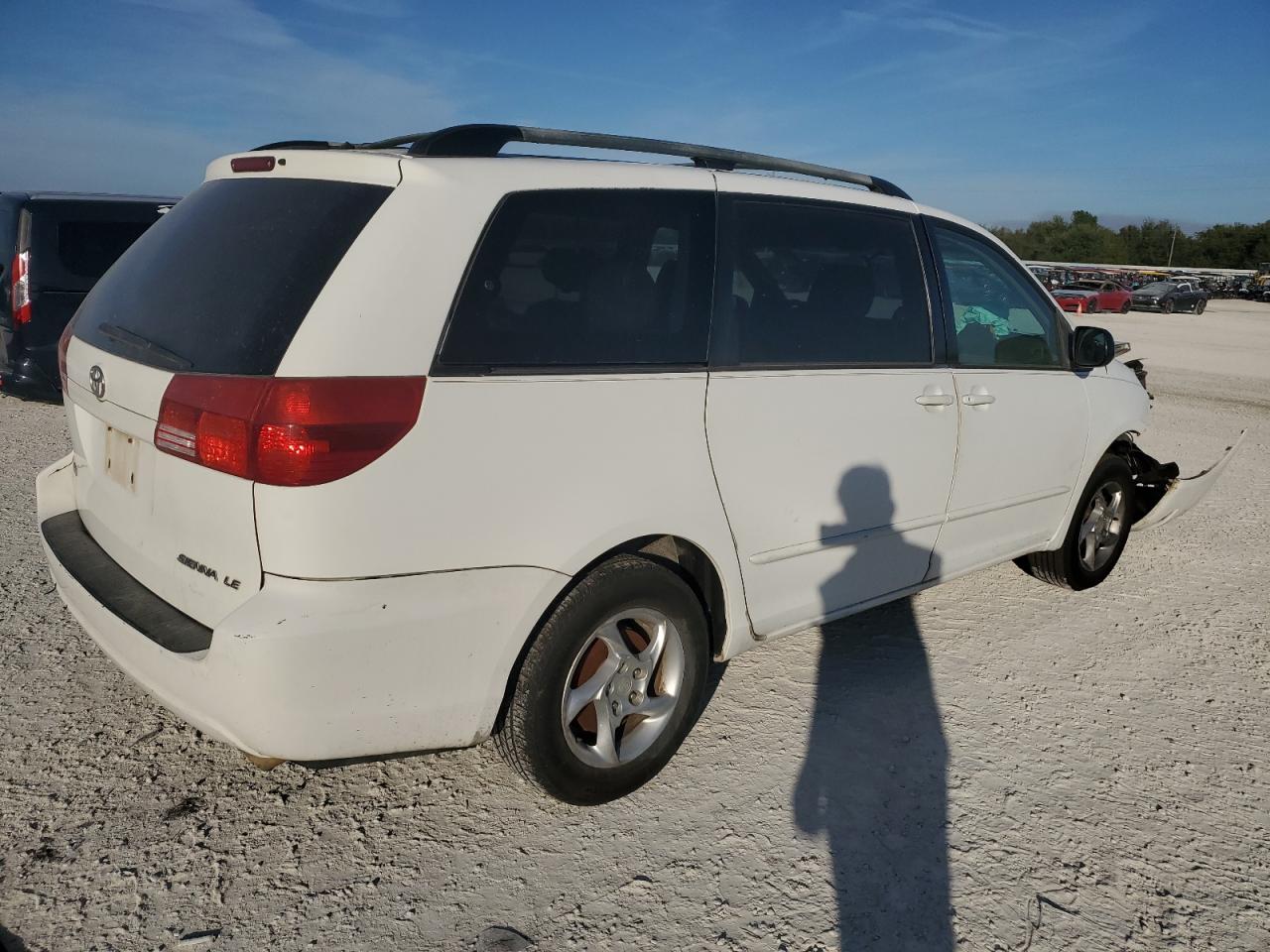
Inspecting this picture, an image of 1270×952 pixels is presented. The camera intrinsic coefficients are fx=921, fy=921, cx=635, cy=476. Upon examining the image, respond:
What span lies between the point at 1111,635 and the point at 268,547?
12.6 ft

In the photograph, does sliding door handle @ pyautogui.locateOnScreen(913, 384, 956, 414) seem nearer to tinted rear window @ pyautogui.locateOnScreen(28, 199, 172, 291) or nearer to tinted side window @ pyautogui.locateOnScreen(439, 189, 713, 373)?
tinted side window @ pyautogui.locateOnScreen(439, 189, 713, 373)

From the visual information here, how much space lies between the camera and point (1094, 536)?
16.2ft

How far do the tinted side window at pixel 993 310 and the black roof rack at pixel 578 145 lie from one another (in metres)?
0.40

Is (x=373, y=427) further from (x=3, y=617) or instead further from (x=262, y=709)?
(x=3, y=617)

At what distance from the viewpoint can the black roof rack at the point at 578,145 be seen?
101 inches

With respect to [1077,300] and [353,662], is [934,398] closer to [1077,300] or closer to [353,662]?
[353,662]

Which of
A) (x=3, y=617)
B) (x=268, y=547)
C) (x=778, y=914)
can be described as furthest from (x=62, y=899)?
(x=3, y=617)

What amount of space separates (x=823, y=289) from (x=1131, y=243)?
109932 mm

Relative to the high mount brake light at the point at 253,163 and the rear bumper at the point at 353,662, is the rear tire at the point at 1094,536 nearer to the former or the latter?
the rear bumper at the point at 353,662

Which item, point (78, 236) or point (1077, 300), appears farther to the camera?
point (1077, 300)

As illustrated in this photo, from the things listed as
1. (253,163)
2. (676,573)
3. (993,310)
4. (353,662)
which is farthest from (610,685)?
(993,310)

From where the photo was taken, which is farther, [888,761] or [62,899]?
[888,761]

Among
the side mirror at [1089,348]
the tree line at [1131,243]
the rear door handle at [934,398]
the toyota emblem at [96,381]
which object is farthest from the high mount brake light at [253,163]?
the tree line at [1131,243]

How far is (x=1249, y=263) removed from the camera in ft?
281
